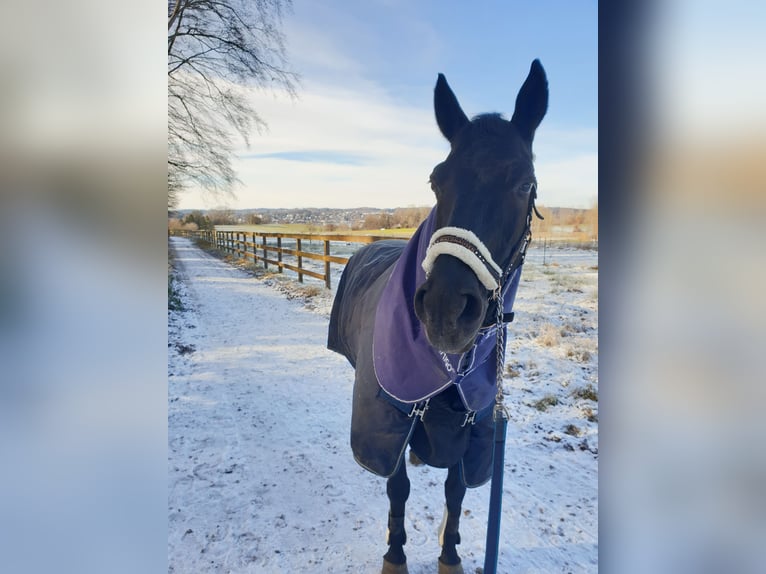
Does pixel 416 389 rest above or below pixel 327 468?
above

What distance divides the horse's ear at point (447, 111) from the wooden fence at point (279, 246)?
11.5 ft

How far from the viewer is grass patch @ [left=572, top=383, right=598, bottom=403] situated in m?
2.84

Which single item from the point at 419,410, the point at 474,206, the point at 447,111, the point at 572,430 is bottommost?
the point at 572,430

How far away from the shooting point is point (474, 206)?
95cm

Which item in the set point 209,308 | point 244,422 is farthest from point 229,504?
point 209,308

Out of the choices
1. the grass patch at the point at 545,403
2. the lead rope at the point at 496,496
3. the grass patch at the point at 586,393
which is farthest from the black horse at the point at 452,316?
the grass patch at the point at 586,393

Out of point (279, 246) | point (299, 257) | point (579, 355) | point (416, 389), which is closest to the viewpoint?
point (416, 389)

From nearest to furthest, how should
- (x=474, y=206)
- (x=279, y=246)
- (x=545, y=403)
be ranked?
(x=474, y=206)
(x=545, y=403)
(x=279, y=246)

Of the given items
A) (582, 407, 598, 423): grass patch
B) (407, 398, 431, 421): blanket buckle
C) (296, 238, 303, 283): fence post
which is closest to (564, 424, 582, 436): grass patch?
(582, 407, 598, 423): grass patch

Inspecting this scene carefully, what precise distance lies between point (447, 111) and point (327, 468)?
6.21 ft

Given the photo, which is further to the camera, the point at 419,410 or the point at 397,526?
the point at 397,526

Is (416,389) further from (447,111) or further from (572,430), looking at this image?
(572,430)

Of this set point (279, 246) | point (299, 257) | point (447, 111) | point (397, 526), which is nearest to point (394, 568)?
point (397, 526)
